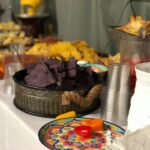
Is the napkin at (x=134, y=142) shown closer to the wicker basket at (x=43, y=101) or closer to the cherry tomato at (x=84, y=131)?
the cherry tomato at (x=84, y=131)

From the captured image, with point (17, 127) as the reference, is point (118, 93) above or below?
above

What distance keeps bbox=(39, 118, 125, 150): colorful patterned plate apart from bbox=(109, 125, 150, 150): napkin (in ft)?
0.38

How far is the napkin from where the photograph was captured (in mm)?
637

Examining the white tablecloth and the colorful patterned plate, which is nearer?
the colorful patterned plate

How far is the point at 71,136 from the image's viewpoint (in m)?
0.81

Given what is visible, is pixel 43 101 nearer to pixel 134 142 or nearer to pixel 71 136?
pixel 71 136

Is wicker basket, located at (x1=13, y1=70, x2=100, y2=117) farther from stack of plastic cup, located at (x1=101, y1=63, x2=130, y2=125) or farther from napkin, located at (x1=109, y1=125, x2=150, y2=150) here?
napkin, located at (x1=109, y1=125, x2=150, y2=150)

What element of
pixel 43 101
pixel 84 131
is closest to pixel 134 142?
pixel 84 131

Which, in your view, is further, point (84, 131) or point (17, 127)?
point (17, 127)

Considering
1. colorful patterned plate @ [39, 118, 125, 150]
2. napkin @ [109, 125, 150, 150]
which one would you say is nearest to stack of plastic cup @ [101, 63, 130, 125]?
colorful patterned plate @ [39, 118, 125, 150]

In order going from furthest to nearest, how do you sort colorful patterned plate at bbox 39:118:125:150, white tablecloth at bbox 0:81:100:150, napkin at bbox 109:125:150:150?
white tablecloth at bbox 0:81:100:150
colorful patterned plate at bbox 39:118:125:150
napkin at bbox 109:125:150:150

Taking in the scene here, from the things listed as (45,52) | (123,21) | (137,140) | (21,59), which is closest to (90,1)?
(123,21)

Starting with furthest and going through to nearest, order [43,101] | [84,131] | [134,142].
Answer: [43,101] < [84,131] < [134,142]

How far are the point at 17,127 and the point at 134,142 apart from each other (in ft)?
1.37
